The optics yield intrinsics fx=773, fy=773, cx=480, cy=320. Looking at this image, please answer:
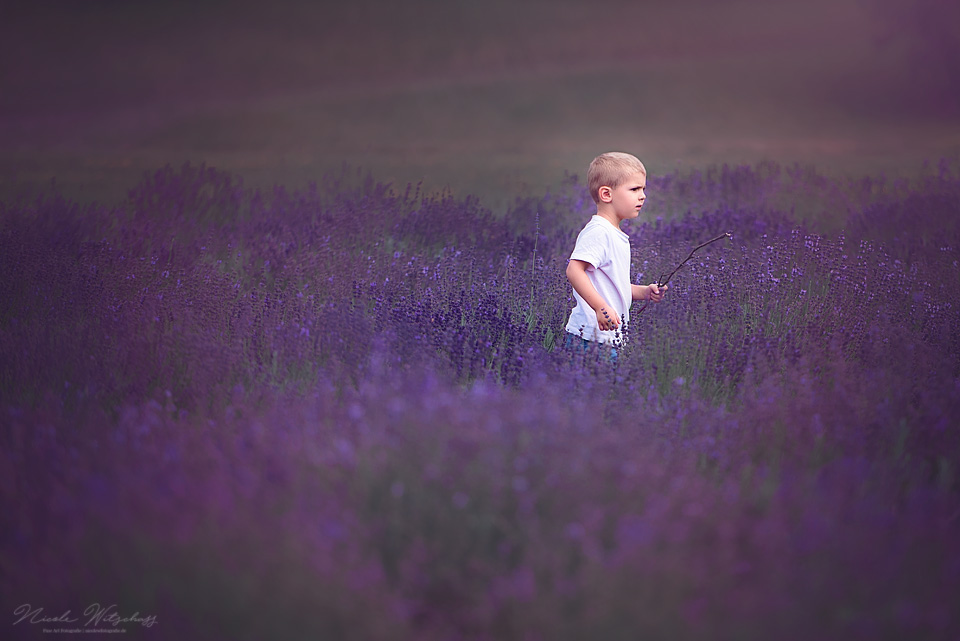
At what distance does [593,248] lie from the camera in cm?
335

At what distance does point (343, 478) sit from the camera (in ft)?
6.40

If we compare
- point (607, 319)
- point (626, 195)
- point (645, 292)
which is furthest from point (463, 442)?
point (645, 292)

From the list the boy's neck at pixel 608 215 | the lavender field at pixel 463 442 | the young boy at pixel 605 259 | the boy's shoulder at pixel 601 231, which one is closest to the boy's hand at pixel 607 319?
the young boy at pixel 605 259

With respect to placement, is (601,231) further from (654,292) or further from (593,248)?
(654,292)

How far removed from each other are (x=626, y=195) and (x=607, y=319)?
59cm

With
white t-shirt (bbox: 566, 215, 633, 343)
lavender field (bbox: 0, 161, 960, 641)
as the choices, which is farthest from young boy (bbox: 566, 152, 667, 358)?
lavender field (bbox: 0, 161, 960, 641)

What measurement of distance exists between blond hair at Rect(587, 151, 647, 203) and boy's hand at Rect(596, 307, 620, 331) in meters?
0.51

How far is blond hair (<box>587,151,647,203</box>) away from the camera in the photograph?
3.39 metres

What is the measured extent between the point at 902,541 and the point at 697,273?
2.69 meters

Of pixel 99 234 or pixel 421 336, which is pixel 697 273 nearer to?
pixel 421 336

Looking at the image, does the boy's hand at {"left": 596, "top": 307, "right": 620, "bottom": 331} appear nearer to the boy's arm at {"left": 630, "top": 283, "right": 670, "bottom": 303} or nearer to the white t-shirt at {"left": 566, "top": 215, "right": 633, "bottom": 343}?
the white t-shirt at {"left": 566, "top": 215, "right": 633, "bottom": 343}

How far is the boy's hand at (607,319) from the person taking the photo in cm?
325

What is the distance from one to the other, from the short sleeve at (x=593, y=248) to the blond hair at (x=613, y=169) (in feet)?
0.51

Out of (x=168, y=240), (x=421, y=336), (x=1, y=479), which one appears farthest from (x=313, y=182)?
(x=1, y=479)
